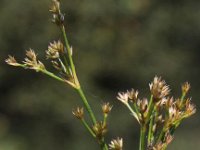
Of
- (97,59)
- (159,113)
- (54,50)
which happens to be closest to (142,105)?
(159,113)

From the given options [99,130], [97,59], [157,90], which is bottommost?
[97,59]

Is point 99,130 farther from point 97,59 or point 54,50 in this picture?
point 97,59

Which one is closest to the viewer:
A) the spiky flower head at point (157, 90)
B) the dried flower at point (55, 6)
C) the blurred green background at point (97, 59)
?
the spiky flower head at point (157, 90)

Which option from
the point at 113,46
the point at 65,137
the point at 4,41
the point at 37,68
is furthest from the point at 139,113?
the point at 113,46

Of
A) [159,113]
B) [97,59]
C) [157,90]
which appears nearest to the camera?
[157,90]

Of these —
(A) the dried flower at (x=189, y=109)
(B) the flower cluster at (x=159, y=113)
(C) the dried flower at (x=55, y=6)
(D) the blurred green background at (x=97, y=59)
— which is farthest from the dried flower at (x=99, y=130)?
(D) the blurred green background at (x=97, y=59)

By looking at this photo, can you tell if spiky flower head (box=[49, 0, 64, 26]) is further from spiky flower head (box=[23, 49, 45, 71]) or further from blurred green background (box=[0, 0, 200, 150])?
blurred green background (box=[0, 0, 200, 150])

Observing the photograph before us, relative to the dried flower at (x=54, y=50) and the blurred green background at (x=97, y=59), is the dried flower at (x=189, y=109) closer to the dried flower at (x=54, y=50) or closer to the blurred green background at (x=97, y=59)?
the dried flower at (x=54, y=50)

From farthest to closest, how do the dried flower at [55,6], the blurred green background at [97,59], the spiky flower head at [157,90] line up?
the blurred green background at [97,59], the dried flower at [55,6], the spiky flower head at [157,90]

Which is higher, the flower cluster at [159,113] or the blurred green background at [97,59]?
the flower cluster at [159,113]

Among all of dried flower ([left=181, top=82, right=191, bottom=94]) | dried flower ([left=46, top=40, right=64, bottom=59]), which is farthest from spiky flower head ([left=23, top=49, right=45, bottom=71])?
dried flower ([left=181, top=82, right=191, bottom=94])
